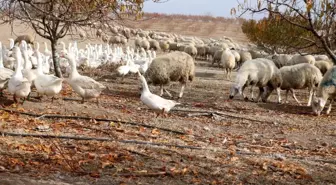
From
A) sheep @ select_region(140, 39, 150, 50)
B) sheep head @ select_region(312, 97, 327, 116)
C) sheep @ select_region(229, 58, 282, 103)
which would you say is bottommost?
sheep head @ select_region(312, 97, 327, 116)

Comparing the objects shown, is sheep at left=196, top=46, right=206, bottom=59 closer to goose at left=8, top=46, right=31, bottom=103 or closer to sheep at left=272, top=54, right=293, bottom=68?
sheep at left=272, top=54, right=293, bottom=68

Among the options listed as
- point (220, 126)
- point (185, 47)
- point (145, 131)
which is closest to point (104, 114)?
point (145, 131)

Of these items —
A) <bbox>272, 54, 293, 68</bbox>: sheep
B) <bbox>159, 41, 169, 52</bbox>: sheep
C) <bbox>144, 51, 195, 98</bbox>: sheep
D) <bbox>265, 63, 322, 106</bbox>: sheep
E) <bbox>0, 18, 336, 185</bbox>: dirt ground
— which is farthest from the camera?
<bbox>159, 41, 169, 52</bbox>: sheep

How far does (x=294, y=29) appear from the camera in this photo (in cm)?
3184

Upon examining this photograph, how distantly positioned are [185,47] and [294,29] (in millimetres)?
13959

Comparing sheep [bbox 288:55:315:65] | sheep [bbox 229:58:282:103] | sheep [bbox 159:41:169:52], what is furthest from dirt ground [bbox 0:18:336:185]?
sheep [bbox 159:41:169:52]

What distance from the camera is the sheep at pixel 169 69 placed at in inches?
661

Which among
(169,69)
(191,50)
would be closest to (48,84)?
(169,69)

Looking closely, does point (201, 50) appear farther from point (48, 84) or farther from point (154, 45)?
point (48, 84)

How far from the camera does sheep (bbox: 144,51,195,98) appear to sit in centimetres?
1678

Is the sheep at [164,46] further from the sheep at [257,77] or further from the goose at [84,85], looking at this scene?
the goose at [84,85]

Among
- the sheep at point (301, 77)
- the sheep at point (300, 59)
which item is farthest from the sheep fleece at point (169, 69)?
the sheep at point (300, 59)

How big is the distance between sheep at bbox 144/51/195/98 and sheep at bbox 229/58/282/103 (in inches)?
68.9

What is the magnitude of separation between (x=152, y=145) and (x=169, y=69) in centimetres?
864
